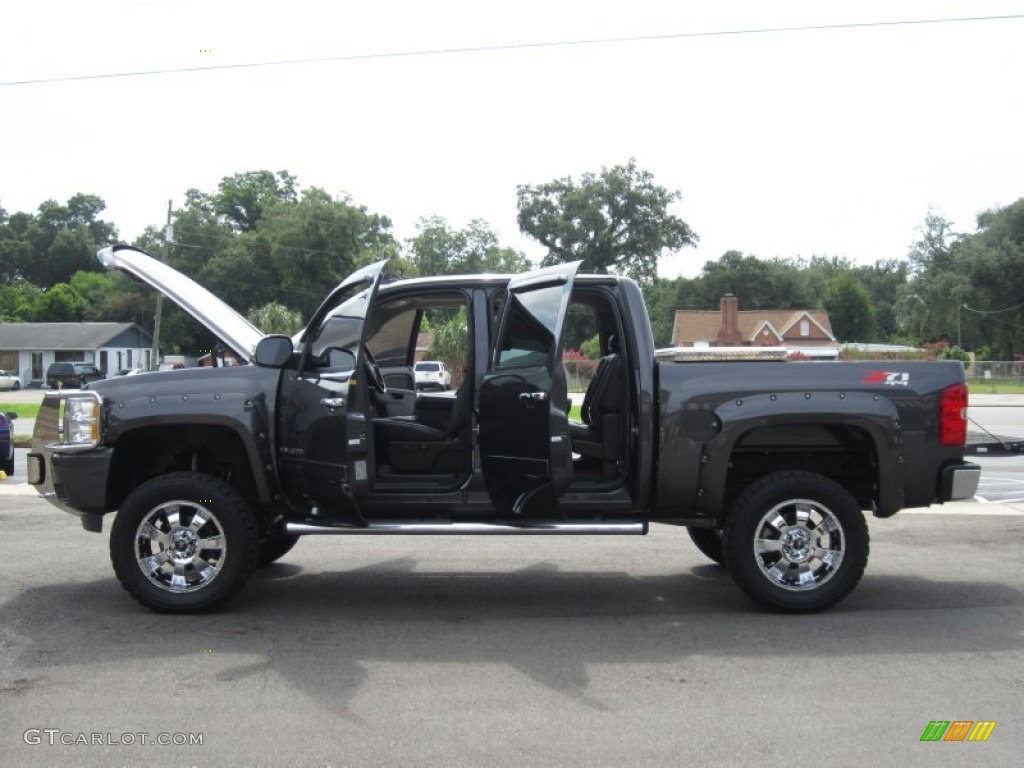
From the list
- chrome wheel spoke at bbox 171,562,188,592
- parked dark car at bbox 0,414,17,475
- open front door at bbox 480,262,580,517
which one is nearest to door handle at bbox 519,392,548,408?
open front door at bbox 480,262,580,517

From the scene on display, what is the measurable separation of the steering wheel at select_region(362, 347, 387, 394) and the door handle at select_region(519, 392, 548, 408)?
4.52 ft

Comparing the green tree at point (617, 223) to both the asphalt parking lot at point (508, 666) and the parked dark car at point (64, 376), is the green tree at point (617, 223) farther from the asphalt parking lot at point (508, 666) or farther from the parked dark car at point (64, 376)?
the asphalt parking lot at point (508, 666)

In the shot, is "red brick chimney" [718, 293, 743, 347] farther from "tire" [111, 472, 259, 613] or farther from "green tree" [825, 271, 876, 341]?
"tire" [111, 472, 259, 613]

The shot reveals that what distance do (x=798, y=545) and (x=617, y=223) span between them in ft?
243

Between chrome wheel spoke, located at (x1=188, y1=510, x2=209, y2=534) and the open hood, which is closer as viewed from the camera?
chrome wheel spoke, located at (x1=188, y1=510, x2=209, y2=534)

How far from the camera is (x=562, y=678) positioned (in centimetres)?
525

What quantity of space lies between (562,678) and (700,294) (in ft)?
292

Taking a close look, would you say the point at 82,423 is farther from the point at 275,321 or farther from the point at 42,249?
the point at 42,249

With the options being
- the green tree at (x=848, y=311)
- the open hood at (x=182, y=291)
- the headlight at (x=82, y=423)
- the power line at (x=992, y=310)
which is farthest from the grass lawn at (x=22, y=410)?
the green tree at (x=848, y=311)

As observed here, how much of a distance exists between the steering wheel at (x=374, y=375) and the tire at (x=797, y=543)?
253cm

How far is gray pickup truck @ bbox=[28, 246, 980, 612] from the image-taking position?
6.29 metres

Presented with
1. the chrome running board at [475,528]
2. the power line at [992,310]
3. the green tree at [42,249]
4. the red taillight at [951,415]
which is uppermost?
the green tree at [42,249]

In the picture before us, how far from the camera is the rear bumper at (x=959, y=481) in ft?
21.4

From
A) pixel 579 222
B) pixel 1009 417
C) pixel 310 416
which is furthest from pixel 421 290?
pixel 579 222
